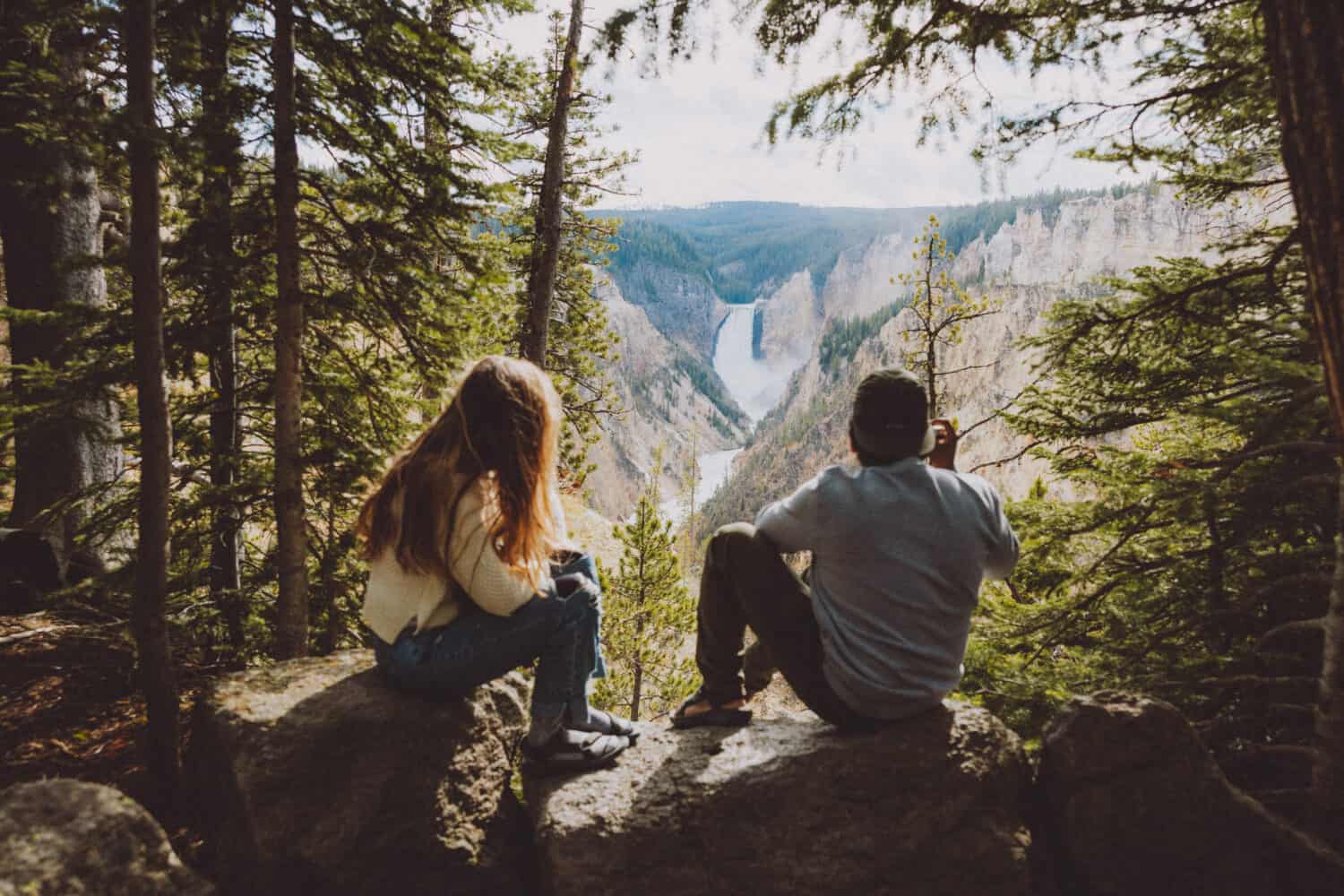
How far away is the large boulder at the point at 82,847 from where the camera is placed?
1.98 meters

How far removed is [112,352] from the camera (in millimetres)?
3807

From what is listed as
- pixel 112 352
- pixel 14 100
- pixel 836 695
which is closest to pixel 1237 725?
pixel 836 695

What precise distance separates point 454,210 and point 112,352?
2124 mm

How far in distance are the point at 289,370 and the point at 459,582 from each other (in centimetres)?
223

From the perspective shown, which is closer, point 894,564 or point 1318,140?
point 1318,140

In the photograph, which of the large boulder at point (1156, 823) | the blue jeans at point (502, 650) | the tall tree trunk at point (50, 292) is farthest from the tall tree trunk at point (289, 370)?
the large boulder at point (1156, 823)

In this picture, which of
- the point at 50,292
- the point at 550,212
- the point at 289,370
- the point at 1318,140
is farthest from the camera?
the point at 550,212

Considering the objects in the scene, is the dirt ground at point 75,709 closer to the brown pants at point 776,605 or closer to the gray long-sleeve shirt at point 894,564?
the brown pants at point 776,605

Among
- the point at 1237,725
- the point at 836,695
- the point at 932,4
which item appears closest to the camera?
the point at 836,695

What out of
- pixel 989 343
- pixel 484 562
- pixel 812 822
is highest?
pixel 989 343

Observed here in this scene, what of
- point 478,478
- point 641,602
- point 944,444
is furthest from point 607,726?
point 641,602

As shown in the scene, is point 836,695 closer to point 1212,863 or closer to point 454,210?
point 1212,863

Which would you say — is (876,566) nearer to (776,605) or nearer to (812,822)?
(776,605)

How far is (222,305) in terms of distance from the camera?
14.0 ft
